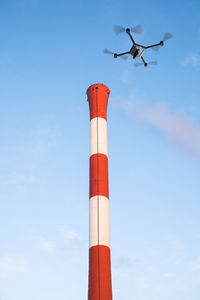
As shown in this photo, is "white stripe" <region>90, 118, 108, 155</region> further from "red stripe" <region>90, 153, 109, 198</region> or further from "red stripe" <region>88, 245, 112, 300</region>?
"red stripe" <region>88, 245, 112, 300</region>

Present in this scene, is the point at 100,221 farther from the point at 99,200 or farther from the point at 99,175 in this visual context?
the point at 99,175

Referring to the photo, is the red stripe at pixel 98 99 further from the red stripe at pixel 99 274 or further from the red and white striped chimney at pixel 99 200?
the red stripe at pixel 99 274

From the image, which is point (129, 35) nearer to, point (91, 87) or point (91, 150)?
point (91, 87)

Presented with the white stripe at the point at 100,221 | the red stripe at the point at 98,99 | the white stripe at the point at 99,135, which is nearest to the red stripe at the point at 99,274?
the white stripe at the point at 100,221

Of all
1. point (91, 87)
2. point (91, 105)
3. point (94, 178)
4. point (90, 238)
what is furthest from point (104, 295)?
point (91, 87)

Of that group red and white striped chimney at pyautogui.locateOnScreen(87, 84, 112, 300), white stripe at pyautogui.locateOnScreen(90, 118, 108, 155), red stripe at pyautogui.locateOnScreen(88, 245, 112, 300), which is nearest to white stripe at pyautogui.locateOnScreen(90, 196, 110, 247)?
red and white striped chimney at pyautogui.locateOnScreen(87, 84, 112, 300)
